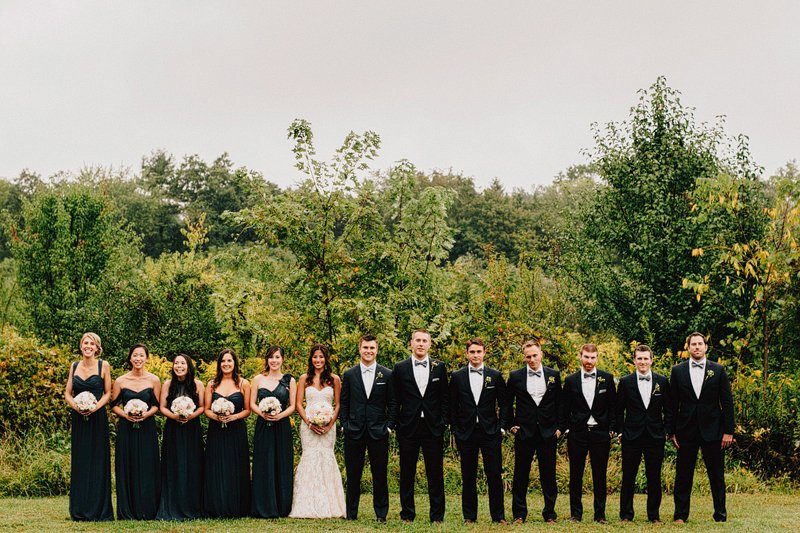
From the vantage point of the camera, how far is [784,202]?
12117 millimetres

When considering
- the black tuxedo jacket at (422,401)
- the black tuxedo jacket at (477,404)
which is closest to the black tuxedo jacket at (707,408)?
the black tuxedo jacket at (477,404)

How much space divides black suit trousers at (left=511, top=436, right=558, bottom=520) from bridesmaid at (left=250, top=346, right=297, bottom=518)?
2344mm

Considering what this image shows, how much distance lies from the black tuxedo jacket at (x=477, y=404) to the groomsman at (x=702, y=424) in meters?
1.87

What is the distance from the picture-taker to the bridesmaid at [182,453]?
873cm

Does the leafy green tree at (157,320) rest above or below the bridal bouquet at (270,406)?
above

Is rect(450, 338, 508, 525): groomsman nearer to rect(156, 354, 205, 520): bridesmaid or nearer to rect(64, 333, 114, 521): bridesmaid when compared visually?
rect(156, 354, 205, 520): bridesmaid

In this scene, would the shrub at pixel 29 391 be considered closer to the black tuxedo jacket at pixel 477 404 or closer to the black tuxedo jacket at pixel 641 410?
the black tuxedo jacket at pixel 477 404

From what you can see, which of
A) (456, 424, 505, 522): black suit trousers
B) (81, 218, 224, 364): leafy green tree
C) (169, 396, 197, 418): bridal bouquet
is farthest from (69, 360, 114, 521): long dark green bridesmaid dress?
(81, 218, 224, 364): leafy green tree

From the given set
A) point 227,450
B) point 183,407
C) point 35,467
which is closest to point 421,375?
point 227,450

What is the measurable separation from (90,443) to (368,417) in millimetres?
2904

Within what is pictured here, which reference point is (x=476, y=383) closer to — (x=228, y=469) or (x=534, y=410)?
(x=534, y=410)

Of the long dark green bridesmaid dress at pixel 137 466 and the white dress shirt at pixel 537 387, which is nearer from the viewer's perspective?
the white dress shirt at pixel 537 387

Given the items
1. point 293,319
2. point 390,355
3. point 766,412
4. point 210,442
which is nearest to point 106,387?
point 210,442

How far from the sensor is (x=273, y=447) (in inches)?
352
